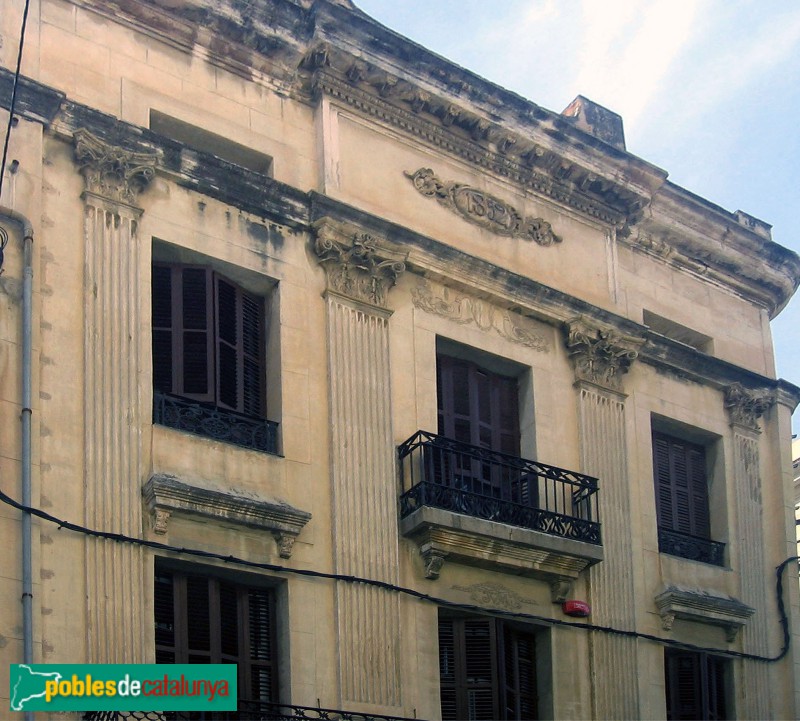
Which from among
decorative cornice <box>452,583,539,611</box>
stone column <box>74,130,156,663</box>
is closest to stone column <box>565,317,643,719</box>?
decorative cornice <box>452,583,539,611</box>

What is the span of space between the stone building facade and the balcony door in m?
0.05

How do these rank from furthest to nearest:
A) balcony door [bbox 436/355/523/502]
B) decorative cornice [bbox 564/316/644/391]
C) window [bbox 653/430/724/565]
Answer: window [bbox 653/430/724/565] < decorative cornice [bbox 564/316/644/391] < balcony door [bbox 436/355/523/502]

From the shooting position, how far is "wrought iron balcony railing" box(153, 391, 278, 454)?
66.7ft

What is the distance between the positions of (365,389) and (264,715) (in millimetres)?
4494

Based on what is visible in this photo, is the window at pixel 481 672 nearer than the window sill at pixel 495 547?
No

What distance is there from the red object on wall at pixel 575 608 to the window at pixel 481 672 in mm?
837

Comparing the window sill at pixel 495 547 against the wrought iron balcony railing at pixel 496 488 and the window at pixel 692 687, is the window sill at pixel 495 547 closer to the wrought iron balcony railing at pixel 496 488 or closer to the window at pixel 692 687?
the wrought iron balcony railing at pixel 496 488

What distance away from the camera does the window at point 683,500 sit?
2530cm

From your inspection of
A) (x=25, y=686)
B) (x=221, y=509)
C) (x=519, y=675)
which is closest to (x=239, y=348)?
(x=221, y=509)

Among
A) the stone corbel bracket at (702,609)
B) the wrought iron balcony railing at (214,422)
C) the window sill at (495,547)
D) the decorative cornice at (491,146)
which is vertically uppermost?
the decorative cornice at (491,146)

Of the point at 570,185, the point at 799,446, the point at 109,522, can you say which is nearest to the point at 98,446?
the point at 109,522

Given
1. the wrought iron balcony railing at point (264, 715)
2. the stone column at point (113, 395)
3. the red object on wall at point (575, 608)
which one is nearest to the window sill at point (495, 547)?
the red object on wall at point (575, 608)

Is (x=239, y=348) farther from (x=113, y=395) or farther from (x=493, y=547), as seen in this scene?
(x=493, y=547)

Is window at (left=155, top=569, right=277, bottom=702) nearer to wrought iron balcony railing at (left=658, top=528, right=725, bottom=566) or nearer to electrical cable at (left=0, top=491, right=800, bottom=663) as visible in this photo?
electrical cable at (left=0, top=491, right=800, bottom=663)
